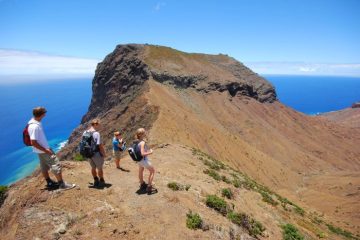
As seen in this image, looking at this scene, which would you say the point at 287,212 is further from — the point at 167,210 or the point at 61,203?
the point at 61,203

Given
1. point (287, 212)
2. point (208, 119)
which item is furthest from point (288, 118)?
point (287, 212)

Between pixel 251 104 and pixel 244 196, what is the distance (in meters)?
60.9

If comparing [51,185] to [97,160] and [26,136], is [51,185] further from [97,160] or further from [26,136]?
[26,136]

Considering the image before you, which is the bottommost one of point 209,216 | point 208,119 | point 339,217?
point 339,217

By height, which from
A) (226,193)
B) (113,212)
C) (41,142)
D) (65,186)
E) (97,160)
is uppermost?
(41,142)

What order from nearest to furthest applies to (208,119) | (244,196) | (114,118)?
1. (244,196)
2. (114,118)
3. (208,119)

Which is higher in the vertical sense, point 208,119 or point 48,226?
point 48,226

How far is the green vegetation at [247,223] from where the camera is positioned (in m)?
12.1

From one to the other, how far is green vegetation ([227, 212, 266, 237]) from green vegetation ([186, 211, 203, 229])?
2151mm

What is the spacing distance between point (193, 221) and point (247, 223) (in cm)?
349

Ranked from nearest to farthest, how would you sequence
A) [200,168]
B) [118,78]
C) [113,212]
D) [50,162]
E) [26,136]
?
[26,136]
[113,212]
[50,162]
[200,168]
[118,78]

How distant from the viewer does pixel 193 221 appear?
33.3 ft

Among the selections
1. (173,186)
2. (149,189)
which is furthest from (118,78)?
(149,189)

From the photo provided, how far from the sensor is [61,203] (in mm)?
10414
